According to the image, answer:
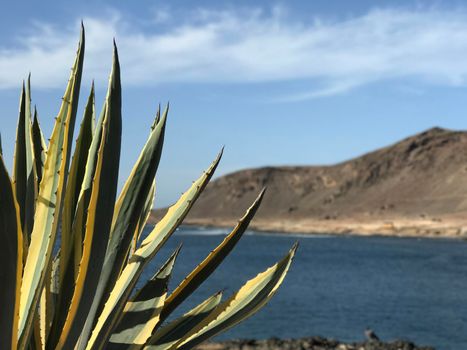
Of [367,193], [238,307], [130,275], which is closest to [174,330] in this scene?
[238,307]

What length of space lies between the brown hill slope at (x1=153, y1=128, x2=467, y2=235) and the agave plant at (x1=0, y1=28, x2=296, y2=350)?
93587 mm

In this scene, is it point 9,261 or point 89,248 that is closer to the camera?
point 9,261

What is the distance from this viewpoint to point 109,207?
2545mm

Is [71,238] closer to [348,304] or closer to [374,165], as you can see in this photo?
[348,304]

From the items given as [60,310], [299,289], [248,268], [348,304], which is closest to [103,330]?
[60,310]

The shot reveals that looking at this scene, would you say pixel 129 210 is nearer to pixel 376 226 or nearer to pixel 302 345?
pixel 302 345

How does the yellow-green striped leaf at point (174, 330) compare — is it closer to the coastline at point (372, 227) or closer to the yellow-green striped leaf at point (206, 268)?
the yellow-green striped leaf at point (206, 268)

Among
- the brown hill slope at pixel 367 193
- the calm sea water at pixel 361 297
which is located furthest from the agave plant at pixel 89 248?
the brown hill slope at pixel 367 193

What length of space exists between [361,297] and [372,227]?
74.3 meters

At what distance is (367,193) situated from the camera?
12925 cm

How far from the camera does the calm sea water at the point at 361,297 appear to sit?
22.9 meters

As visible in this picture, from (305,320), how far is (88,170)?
Answer: 23.7 meters

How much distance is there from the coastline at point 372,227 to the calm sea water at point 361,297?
94.8 ft

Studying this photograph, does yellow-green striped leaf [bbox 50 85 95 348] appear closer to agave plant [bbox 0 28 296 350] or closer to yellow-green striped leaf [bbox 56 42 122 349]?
agave plant [bbox 0 28 296 350]
